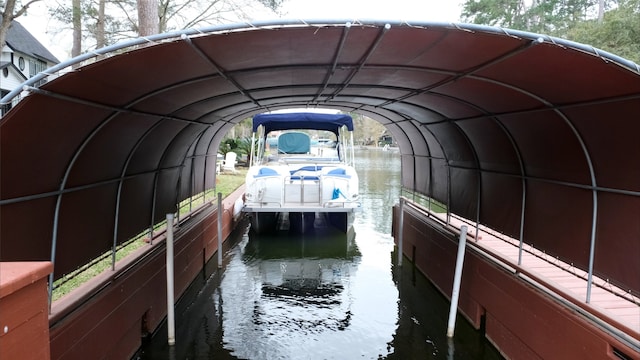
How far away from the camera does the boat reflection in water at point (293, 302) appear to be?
15.9ft

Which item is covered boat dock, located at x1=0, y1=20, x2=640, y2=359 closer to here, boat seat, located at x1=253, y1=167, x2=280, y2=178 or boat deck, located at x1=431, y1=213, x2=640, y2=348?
boat deck, located at x1=431, y1=213, x2=640, y2=348

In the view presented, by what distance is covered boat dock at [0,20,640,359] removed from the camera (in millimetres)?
2559

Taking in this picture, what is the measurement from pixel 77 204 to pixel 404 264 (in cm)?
604

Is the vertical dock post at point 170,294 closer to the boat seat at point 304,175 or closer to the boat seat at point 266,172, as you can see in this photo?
the boat seat at point 266,172

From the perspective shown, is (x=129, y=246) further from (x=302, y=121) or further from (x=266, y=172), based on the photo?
(x=302, y=121)

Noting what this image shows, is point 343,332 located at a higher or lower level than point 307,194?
lower

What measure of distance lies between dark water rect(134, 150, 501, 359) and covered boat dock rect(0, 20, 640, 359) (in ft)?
1.76

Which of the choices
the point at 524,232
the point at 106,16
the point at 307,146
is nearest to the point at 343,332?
the point at 524,232

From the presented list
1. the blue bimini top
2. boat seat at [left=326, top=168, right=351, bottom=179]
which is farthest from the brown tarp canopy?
the blue bimini top

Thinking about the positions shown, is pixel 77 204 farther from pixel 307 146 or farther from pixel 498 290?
pixel 307 146

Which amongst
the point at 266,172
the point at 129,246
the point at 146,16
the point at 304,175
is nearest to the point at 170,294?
the point at 129,246

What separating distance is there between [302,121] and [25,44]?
81.0 feet

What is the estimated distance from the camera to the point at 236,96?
204 inches

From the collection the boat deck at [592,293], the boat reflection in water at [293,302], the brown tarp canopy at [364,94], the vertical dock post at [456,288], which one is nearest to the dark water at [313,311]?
the boat reflection in water at [293,302]
